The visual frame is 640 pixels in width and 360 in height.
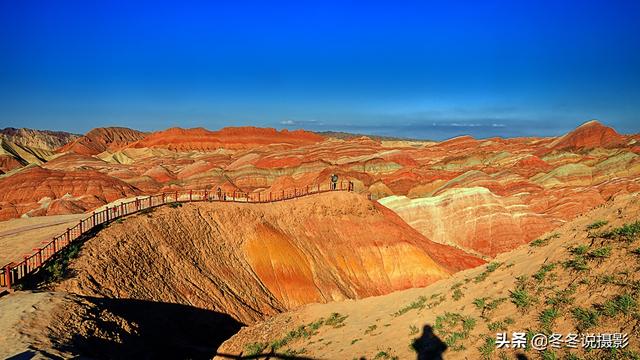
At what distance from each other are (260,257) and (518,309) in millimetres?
22192

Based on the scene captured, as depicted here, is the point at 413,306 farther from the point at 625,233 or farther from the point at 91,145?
the point at 91,145

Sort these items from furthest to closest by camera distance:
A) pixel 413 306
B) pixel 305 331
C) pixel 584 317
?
pixel 305 331
pixel 413 306
pixel 584 317

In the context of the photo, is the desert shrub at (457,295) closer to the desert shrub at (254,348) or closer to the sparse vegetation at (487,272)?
the sparse vegetation at (487,272)

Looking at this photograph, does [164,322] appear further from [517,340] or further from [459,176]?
[459,176]

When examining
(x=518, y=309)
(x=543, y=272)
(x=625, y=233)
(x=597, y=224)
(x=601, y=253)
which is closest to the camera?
(x=601, y=253)

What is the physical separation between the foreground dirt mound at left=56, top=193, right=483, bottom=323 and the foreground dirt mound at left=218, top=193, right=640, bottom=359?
7.83 meters

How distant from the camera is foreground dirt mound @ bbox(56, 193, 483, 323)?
70.7 ft

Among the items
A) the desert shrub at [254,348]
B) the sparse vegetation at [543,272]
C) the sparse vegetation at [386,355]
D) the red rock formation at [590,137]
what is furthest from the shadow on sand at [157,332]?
the red rock formation at [590,137]

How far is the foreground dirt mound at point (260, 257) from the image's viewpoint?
2156 cm

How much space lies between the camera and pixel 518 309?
10.2 metres

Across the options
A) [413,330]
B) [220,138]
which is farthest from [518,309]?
[220,138]

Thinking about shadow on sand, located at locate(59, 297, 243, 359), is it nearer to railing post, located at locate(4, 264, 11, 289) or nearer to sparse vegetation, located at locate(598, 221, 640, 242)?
railing post, located at locate(4, 264, 11, 289)

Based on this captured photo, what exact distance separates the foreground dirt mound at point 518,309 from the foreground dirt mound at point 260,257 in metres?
7.83

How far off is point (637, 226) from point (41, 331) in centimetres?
1471
